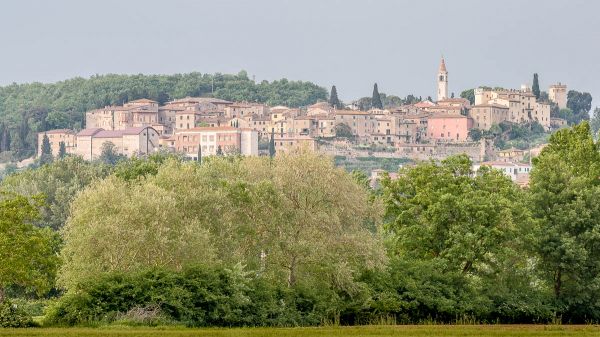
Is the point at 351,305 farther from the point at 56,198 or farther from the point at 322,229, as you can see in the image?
the point at 56,198

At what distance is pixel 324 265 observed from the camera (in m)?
38.0

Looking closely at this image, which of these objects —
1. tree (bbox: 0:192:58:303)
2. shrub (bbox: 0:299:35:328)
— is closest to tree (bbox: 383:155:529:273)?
tree (bbox: 0:192:58:303)

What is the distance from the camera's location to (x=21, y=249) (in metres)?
36.4

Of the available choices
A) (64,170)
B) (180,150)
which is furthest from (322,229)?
(180,150)

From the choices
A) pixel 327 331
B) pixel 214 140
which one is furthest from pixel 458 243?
pixel 214 140

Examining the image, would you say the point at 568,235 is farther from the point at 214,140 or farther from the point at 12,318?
the point at 214,140

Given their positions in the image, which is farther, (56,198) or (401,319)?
(56,198)

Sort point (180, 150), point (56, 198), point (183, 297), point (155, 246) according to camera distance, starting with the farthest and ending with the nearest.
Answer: point (180, 150), point (56, 198), point (155, 246), point (183, 297)

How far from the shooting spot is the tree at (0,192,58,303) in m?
36.4

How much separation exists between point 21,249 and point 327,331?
386 inches

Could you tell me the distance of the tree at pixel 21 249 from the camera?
1432 inches

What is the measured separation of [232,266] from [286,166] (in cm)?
466

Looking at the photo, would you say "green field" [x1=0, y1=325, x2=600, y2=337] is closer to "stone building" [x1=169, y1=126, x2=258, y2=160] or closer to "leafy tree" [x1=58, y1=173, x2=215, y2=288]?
"leafy tree" [x1=58, y1=173, x2=215, y2=288]

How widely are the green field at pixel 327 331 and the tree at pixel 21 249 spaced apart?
6472mm
